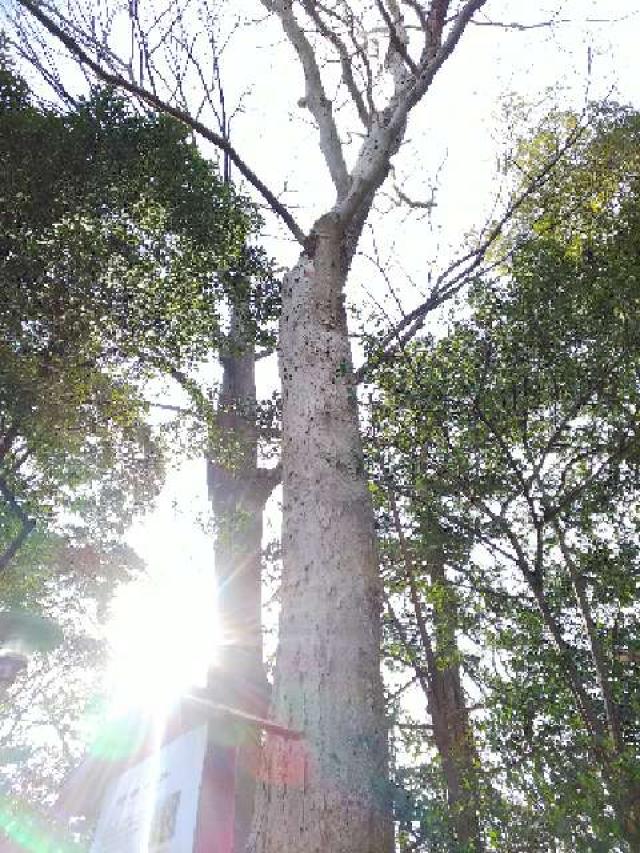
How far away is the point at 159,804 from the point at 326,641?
7.86m

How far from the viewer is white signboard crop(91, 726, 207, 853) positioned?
7.77 metres

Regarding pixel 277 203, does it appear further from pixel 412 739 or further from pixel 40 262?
pixel 412 739

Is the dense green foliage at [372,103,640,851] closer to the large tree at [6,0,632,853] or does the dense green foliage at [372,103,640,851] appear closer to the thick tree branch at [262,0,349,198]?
the large tree at [6,0,632,853]

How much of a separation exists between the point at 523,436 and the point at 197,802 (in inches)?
241

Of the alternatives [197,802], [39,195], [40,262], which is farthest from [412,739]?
[39,195]

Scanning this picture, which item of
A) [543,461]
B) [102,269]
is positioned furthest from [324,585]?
[102,269]

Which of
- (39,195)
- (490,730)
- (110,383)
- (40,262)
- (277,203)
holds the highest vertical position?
(39,195)

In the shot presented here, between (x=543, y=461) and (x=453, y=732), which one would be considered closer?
(x=543, y=461)

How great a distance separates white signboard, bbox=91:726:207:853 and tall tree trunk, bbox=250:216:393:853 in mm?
6319

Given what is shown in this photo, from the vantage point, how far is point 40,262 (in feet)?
23.6

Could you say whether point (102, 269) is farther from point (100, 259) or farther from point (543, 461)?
point (543, 461)

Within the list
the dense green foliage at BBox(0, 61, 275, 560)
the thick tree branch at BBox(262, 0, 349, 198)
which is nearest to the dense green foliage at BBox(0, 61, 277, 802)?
the dense green foliage at BBox(0, 61, 275, 560)

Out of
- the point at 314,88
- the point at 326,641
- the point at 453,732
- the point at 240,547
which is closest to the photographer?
the point at 326,641

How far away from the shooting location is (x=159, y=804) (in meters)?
8.64
